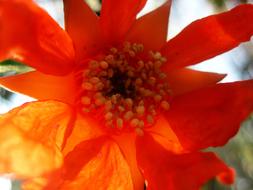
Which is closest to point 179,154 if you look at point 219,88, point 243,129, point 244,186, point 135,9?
point 219,88

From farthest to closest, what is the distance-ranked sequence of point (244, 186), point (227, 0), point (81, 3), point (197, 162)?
point (244, 186) → point (227, 0) → point (81, 3) → point (197, 162)

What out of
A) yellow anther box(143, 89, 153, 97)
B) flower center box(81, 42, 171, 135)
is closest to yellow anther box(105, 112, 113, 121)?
flower center box(81, 42, 171, 135)

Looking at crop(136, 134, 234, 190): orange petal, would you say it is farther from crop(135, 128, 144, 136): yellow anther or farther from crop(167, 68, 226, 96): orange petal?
crop(167, 68, 226, 96): orange petal

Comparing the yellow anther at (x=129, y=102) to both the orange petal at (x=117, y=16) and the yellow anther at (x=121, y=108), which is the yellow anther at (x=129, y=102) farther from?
the orange petal at (x=117, y=16)

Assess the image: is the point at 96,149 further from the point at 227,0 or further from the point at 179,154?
the point at 227,0

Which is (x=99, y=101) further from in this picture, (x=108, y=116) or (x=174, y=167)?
(x=174, y=167)
